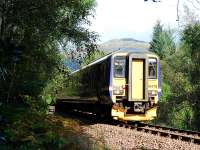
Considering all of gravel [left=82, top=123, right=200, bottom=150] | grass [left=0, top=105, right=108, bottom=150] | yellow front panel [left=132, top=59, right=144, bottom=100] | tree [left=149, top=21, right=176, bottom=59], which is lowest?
gravel [left=82, top=123, right=200, bottom=150]

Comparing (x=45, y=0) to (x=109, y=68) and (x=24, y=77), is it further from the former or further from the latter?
(x=109, y=68)

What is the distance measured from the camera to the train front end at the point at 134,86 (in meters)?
19.8

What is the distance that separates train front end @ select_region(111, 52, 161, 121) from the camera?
19.8 meters

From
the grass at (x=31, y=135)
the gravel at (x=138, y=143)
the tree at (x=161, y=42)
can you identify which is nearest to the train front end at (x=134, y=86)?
the gravel at (x=138, y=143)

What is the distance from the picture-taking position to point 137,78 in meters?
20.1

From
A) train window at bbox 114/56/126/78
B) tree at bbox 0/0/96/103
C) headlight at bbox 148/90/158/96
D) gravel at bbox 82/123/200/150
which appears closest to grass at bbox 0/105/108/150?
gravel at bbox 82/123/200/150

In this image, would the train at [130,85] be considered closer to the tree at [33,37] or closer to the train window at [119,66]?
the train window at [119,66]

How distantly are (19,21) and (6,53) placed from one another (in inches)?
57.1

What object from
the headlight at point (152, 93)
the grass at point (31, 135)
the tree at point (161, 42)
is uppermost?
the tree at point (161, 42)

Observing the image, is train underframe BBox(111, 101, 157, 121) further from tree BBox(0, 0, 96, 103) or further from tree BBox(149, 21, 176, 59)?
tree BBox(149, 21, 176, 59)

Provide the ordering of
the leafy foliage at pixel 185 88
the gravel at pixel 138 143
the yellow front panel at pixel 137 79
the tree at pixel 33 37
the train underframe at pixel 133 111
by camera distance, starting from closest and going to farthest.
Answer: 1. the gravel at pixel 138 143
2. the tree at pixel 33 37
3. the train underframe at pixel 133 111
4. the yellow front panel at pixel 137 79
5. the leafy foliage at pixel 185 88

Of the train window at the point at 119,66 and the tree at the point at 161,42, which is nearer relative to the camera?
the train window at the point at 119,66

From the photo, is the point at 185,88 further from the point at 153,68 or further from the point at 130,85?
the point at 130,85

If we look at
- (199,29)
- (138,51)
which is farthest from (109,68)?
(199,29)
